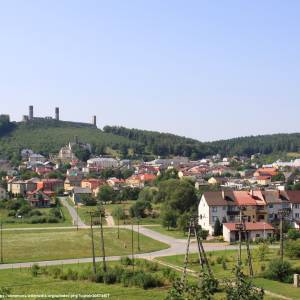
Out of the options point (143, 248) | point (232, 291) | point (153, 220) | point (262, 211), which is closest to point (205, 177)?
point (153, 220)

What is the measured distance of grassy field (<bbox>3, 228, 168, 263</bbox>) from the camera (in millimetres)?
39625

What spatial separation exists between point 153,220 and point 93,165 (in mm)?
80736

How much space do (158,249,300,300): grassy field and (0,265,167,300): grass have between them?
410 centimetres

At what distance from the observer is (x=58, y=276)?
30.8 meters

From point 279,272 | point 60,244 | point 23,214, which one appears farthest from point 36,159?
point 279,272

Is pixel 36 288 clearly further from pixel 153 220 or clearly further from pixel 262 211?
pixel 153 220

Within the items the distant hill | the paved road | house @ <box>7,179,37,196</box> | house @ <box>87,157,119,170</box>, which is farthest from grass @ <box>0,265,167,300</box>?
the distant hill

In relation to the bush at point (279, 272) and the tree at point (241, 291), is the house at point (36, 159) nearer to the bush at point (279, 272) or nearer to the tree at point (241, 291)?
the bush at point (279, 272)

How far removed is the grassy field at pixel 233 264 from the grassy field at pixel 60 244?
16.0 ft

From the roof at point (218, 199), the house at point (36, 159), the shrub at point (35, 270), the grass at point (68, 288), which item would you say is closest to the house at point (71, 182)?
the house at point (36, 159)

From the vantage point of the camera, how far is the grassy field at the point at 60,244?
3962 cm

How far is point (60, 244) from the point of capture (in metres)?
44.5

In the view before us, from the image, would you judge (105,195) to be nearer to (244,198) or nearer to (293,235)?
(244,198)

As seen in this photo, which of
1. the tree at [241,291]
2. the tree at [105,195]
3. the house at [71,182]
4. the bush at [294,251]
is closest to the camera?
the tree at [241,291]
